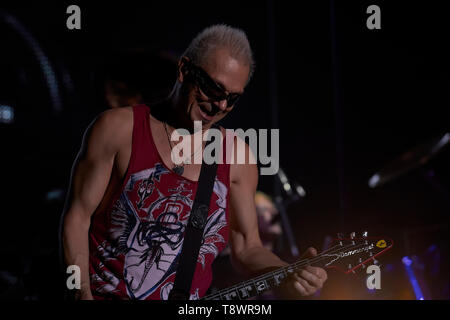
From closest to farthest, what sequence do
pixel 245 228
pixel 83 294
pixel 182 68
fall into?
1. pixel 83 294
2. pixel 182 68
3. pixel 245 228

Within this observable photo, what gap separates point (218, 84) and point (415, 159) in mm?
2338

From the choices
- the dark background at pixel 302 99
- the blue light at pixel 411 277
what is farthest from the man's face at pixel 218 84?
the blue light at pixel 411 277

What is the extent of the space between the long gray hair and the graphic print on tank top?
2.09 feet

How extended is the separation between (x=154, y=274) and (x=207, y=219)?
0.40m

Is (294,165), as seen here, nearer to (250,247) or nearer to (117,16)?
(117,16)

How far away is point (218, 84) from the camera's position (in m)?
2.47

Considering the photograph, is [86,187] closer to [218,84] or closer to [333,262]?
[218,84]

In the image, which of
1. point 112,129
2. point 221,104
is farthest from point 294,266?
point 112,129

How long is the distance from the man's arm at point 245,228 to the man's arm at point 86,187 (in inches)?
28.6

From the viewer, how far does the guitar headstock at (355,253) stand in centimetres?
249

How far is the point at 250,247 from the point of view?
2.78 m

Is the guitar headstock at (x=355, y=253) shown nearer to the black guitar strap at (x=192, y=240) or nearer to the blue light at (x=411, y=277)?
the black guitar strap at (x=192, y=240)
